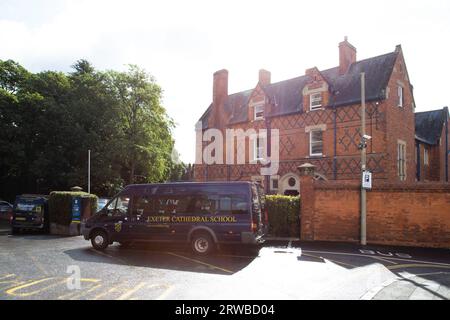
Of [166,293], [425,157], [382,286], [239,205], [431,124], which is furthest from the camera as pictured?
[431,124]

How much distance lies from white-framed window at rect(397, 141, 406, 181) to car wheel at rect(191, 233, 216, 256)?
1493cm

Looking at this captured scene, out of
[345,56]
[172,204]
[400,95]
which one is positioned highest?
[345,56]

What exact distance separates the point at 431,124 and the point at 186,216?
28.2m

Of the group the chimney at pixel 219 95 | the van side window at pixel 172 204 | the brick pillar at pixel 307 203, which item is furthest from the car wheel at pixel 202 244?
the chimney at pixel 219 95

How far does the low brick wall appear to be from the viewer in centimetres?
1284

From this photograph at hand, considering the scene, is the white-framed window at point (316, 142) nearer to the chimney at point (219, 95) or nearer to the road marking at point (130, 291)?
the chimney at point (219, 95)

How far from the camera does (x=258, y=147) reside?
1030 inches

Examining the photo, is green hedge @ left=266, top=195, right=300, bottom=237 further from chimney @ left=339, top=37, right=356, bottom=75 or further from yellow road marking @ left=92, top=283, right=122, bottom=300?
chimney @ left=339, top=37, right=356, bottom=75

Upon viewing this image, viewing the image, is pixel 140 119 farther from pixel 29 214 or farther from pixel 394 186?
pixel 394 186

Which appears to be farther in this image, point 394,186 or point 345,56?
point 345,56

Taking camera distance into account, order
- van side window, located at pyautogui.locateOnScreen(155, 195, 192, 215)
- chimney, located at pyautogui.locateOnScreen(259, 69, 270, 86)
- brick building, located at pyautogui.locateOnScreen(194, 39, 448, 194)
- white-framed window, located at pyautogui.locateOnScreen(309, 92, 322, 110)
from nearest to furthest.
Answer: van side window, located at pyautogui.locateOnScreen(155, 195, 192, 215) < brick building, located at pyautogui.locateOnScreen(194, 39, 448, 194) < white-framed window, located at pyautogui.locateOnScreen(309, 92, 322, 110) < chimney, located at pyautogui.locateOnScreen(259, 69, 270, 86)

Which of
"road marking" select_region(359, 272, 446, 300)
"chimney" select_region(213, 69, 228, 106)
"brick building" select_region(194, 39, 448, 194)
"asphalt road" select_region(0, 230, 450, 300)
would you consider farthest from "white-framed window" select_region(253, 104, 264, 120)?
"road marking" select_region(359, 272, 446, 300)

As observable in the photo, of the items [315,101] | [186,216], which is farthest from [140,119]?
[186,216]

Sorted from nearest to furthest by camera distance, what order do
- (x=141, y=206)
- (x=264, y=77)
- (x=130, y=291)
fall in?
1. (x=130, y=291)
2. (x=141, y=206)
3. (x=264, y=77)
